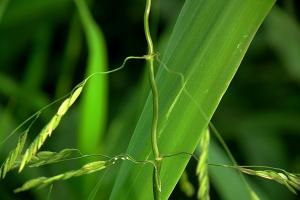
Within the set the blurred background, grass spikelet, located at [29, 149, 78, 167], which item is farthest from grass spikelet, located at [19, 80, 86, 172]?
the blurred background

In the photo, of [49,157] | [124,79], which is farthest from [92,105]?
[124,79]

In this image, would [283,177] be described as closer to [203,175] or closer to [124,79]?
[203,175]

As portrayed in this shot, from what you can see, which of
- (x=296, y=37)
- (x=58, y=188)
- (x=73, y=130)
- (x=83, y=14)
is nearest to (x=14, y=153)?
(x=83, y=14)

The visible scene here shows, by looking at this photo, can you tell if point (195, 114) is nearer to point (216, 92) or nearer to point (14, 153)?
point (216, 92)

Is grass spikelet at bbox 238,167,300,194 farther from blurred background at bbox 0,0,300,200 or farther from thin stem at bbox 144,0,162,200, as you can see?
blurred background at bbox 0,0,300,200

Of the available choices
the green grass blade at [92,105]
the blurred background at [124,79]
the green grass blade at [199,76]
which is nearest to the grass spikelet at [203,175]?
the green grass blade at [199,76]
